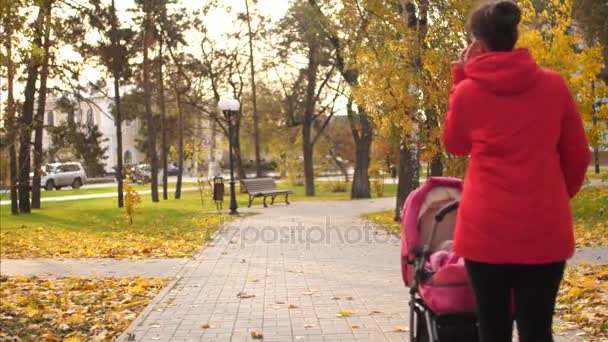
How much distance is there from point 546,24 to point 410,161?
5.69 metres

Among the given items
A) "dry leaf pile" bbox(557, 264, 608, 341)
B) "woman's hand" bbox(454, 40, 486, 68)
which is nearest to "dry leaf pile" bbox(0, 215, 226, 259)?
"dry leaf pile" bbox(557, 264, 608, 341)

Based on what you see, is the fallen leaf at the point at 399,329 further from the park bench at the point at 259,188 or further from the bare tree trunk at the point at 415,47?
the park bench at the point at 259,188

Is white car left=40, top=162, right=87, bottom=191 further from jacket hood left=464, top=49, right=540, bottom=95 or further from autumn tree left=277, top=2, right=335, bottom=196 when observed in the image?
jacket hood left=464, top=49, right=540, bottom=95

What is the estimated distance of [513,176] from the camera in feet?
9.02

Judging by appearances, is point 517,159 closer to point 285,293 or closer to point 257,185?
point 285,293

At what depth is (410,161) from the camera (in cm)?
1683

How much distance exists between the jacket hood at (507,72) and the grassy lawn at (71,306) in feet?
14.6

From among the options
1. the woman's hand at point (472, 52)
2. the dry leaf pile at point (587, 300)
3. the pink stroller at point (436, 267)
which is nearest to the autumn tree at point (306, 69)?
the dry leaf pile at point (587, 300)

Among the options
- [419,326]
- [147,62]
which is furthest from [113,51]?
[419,326]

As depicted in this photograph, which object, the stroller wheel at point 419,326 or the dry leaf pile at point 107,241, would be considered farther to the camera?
the dry leaf pile at point 107,241

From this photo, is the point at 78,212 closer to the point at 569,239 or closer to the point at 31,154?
the point at 31,154

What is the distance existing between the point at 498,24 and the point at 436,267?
1.24 meters

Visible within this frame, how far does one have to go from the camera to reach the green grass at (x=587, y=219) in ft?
41.3

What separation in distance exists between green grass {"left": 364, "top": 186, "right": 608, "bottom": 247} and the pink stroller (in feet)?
29.1
